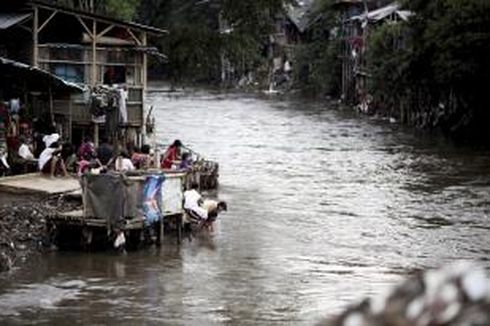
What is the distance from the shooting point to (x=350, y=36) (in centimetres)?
6681

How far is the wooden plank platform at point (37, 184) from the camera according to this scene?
16828mm

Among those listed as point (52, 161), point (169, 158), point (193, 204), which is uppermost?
point (52, 161)

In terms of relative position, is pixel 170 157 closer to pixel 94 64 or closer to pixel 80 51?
pixel 94 64

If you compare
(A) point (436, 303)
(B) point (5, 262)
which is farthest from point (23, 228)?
(A) point (436, 303)

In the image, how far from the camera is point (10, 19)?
21453 millimetres

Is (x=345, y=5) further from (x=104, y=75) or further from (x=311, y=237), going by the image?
(x=311, y=237)

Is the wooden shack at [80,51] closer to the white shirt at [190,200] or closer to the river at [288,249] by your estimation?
the river at [288,249]

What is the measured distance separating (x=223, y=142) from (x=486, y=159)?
415 inches

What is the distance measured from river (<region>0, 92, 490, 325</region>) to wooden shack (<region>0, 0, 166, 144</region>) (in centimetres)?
374

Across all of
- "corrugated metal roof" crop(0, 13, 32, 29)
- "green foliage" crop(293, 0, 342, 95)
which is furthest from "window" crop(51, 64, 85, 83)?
"green foliage" crop(293, 0, 342, 95)

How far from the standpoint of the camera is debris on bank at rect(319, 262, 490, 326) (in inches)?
41.9

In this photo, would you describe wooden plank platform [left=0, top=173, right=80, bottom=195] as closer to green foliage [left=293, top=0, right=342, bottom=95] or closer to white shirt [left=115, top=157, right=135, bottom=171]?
white shirt [left=115, top=157, right=135, bottom=171]

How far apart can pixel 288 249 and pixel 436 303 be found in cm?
1507

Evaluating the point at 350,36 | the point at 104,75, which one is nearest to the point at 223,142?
the point at 104,75
